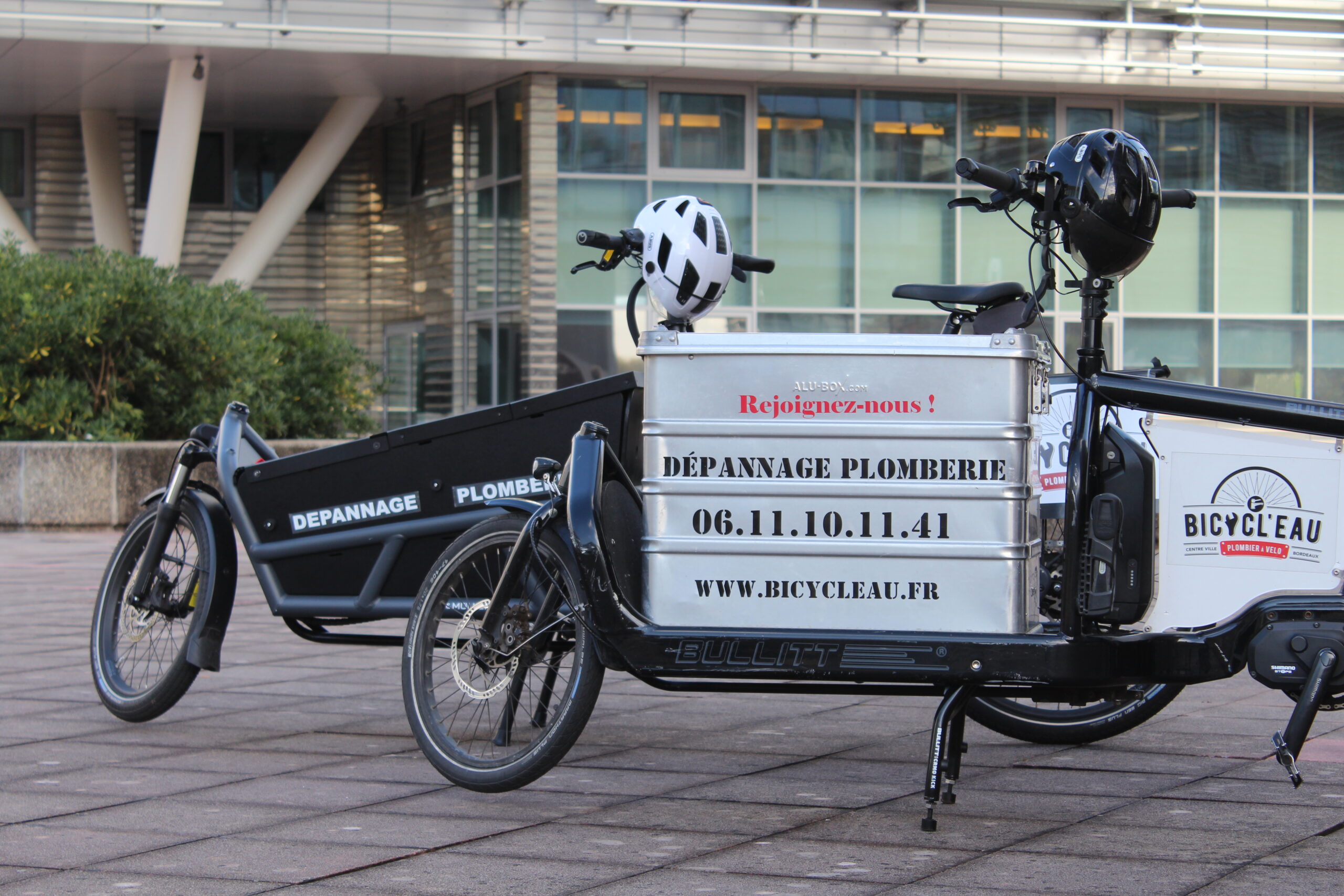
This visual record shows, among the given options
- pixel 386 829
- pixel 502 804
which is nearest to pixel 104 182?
pixel 502 804

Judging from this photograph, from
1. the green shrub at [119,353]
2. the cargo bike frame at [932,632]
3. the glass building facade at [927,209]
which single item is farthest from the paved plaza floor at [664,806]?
the glass building facade at [927,209]

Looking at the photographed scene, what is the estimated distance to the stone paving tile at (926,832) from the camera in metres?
3.86

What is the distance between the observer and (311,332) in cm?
1822

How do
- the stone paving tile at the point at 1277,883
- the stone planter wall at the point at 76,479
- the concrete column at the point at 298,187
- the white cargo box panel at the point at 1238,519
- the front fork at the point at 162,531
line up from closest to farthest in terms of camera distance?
the stone paving tile at the point at 1277,883 < the white cargo box panel at the point at 1238,519 < the front fork at the point at 162,531 < the stone planter wall at the point at 76,479 < the concrete column at the point at 298,187

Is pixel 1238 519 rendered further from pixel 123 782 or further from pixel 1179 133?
pixel 1179 133

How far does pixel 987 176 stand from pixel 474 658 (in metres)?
1.89

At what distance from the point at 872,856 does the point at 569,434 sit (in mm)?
1818

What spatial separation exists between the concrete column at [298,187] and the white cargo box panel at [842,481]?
1961 cm

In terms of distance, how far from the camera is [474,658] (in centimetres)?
448

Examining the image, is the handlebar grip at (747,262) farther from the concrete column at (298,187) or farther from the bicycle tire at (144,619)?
the concrete column at (298,187)

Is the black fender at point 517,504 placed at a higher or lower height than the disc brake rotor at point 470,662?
higher

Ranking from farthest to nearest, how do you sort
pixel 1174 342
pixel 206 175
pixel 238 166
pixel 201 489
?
1. pixel 238 166
2. pixel 206 175
3. pixel 1174 342
4. pixel 201 489

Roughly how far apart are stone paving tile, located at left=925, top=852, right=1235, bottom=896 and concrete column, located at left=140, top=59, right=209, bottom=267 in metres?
19.9

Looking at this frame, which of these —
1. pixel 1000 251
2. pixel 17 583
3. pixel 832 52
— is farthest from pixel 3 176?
pixel 17 583
